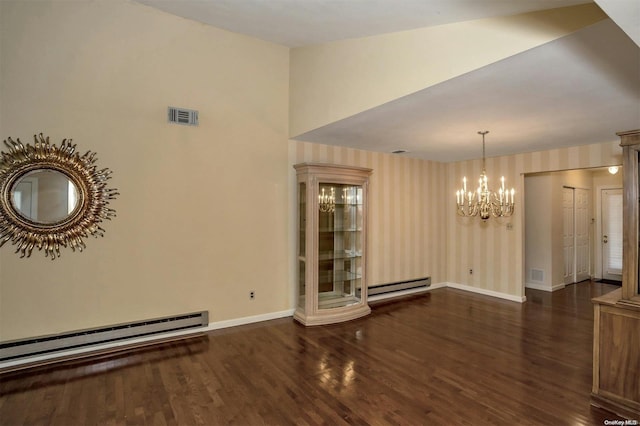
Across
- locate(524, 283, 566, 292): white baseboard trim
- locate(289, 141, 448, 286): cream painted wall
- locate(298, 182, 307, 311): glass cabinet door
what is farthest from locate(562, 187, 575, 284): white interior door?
locate(298, 182, 307, 311): glass cabinet door

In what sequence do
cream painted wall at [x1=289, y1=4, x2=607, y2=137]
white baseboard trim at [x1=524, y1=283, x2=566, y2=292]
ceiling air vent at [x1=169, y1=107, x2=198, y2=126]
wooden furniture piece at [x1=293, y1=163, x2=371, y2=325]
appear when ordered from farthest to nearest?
white baseboard trim at [x1=524, y1=283, x2=566, y2=292], wooden furniture piece at [x1=293, y1=163, x2=371, y2=325], ceiling air vent at [x1=169, y1=107, x2=198, y2=126], cream painted wall at [x1=289, y1=4, x2=607, y2=137]

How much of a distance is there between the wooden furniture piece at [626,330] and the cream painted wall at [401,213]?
307 centimetres

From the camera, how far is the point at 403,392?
9.07ft

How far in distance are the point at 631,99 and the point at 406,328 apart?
3.34 meters

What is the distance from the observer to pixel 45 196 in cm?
329

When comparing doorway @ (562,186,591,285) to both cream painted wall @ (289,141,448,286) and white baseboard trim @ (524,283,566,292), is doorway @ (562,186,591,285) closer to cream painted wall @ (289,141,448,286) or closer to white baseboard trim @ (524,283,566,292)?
white baseboard trim @ (524,283,566,292)

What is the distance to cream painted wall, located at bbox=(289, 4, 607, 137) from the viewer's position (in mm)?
2062

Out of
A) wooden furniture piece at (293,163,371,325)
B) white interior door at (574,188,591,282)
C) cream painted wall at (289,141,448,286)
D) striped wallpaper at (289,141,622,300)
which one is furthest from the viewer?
white interior door at (574,188,591,282)

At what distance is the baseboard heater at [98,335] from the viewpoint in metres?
3.18

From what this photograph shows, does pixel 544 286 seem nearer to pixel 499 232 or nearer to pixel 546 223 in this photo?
pixel 546 223

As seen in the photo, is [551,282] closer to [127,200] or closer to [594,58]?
[594,58]

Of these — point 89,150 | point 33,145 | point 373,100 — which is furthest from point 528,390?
point 33,145

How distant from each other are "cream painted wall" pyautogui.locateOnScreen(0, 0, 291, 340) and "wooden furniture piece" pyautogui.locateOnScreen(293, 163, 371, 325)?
15.3 inches

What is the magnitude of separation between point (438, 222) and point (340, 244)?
8.94ft
